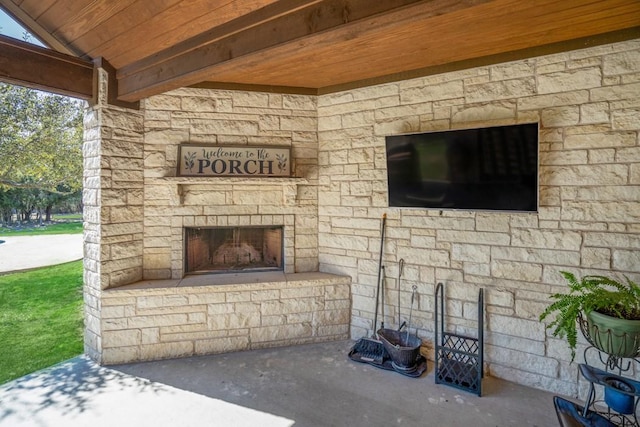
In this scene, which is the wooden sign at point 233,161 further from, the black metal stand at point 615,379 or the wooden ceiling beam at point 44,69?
the black metal stand at point 615,379

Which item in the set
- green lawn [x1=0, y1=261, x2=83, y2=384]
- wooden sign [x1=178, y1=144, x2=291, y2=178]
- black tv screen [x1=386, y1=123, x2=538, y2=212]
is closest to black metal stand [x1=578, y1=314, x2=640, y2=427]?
black tv screen [x1=386, y1=123, x2=538, y2=212]

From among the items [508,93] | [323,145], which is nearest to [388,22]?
[508,93]

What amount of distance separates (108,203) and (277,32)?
81.8 inches

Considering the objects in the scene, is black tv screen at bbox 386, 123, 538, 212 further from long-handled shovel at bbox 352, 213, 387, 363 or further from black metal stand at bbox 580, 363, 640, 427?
black metal stand at bbox 580, 363, 640, 427

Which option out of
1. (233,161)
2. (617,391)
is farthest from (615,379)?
(233,161)

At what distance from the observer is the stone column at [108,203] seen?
9.05 ft

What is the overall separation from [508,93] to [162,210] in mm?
3162

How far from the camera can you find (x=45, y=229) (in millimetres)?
8406

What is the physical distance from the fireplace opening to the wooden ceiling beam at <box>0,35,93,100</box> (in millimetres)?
1504

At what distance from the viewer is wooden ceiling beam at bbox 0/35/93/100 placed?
2.21 meters

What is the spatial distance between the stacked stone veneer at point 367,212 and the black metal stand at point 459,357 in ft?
0.40

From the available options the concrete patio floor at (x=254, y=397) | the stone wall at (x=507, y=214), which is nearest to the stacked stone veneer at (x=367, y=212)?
the stone wall at (x=507, y=214)

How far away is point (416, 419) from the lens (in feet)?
6.82

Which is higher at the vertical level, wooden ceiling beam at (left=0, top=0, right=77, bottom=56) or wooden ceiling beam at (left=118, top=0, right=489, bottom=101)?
wooden ceiling beam at (left=0, top=0, right=77, bottom=56)
